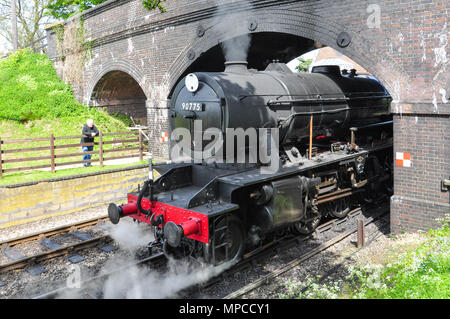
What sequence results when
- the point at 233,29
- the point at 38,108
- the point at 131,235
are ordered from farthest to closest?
1. the point at 38,108
2. the point at 233,29
3. the point at 131,235

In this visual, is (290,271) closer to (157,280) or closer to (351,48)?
(157,280)

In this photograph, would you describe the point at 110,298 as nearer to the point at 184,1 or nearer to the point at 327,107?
the point at 327,107

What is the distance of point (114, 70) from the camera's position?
596 inches

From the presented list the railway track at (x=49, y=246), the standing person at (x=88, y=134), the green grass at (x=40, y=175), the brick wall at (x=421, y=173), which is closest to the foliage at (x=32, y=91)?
the standing person at (x=88, y=134)

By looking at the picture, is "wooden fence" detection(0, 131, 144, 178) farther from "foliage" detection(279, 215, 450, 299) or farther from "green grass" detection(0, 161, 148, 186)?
"foliage" detection(279, 215, 450, 299)

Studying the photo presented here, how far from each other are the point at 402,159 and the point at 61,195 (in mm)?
8123

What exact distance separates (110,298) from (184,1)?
894 cm

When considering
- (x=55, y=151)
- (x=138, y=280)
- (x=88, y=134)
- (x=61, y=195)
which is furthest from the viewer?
(x=55, y=151)

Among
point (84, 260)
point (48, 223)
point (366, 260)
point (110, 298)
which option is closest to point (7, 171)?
point (48, 223)

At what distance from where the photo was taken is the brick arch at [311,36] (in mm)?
7449

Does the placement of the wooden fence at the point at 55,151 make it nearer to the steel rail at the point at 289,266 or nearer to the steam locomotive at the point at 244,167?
the steam locomotive at the point at 244,167

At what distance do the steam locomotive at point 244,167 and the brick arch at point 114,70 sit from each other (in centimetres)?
713

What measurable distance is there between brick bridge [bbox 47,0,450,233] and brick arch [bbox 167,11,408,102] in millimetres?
20

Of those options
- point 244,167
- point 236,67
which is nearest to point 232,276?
point 244,167
